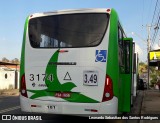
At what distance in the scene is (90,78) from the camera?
8.59m

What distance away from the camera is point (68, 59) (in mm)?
8852

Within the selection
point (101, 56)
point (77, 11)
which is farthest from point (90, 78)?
point (77, 11)

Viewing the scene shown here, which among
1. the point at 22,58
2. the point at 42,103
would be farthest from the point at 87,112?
the point at 22,58

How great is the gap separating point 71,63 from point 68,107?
3.77 ft

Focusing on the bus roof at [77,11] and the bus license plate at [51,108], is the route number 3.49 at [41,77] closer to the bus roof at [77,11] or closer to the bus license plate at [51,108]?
the bus license plate at [51,108]

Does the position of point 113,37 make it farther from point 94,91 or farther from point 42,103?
point 42,103

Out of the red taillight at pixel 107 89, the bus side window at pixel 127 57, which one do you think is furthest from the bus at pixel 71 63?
the bus side window at pixel 127 57

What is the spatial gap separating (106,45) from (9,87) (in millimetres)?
35409

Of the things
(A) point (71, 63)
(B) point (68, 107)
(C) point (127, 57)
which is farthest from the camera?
(C) point (127, 57)

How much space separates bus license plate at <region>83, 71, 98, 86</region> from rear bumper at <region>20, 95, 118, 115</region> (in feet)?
1.76

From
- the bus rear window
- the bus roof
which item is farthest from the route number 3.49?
the bus roof

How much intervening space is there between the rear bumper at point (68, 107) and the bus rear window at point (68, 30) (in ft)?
5.01

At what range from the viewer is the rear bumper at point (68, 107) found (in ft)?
27.5

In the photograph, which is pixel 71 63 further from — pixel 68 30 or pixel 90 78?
pixel 68 30
